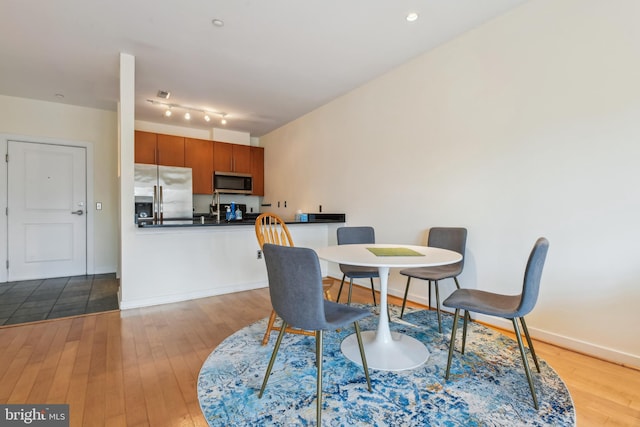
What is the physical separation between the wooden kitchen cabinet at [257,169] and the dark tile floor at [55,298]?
109 inches

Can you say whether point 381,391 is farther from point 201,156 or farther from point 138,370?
point 201,156

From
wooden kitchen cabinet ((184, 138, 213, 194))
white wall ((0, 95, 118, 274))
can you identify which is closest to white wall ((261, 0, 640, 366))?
wooden kitchen cabinet ((184, 138, 213, 194))

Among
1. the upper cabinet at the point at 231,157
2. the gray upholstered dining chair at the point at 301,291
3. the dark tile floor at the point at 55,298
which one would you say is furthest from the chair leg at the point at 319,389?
the upper cabinet at the point at 231,157

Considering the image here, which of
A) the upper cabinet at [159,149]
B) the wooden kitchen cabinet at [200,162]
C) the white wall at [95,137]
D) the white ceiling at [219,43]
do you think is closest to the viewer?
the white ceiling at [219,43]

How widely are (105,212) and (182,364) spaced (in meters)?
3.77

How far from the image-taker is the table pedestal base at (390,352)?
1917 mm

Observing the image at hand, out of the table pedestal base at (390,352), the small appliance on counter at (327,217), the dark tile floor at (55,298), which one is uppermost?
the small appliance on counter at (327,217)

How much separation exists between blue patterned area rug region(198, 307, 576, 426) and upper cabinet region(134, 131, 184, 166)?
3.81 m

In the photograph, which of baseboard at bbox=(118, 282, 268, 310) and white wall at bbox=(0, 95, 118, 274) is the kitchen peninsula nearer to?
baseboard at bbox=(118, 282, 268, 310)

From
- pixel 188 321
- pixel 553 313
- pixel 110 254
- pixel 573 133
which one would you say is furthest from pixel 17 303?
pixel 573 133

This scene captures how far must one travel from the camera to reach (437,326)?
2.57m

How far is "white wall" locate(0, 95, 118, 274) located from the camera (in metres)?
4.24

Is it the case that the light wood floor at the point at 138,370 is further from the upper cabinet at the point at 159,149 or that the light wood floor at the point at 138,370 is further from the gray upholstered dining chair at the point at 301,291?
the upper cabinet at the point at 159,149

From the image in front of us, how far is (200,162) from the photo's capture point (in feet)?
17.6
